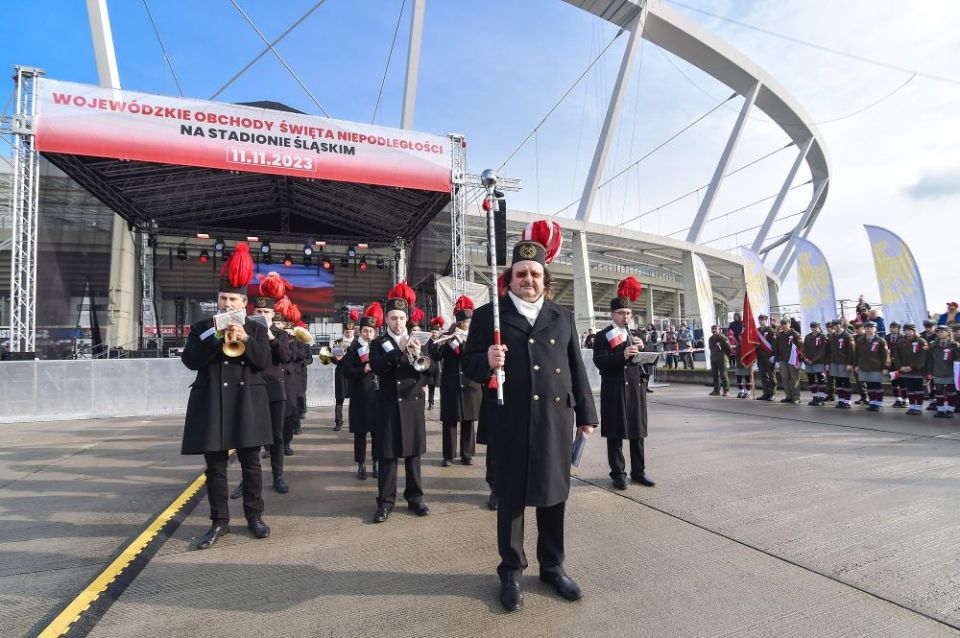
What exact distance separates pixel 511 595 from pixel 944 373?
33.0 ft

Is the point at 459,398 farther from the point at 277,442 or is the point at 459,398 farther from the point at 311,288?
the point at 311,288

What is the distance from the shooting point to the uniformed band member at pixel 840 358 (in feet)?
33.4

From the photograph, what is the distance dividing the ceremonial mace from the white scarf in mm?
134

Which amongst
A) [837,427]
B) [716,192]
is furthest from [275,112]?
[716,192]

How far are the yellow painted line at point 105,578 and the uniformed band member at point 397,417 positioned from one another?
178 centimetres

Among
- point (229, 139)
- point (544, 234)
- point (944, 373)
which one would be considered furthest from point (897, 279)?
point (229, 139)

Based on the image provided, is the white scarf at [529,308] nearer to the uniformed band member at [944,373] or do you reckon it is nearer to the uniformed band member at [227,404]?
the uniformed band member at [227,404]

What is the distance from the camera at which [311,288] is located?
74.6 ft

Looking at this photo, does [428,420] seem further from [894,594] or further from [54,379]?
[54,379]

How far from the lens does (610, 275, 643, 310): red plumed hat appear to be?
5.15 meters

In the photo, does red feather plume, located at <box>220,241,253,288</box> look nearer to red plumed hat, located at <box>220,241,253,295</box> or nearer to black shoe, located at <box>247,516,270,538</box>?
red plumed hat, located at <box>220,241,253,295</box>

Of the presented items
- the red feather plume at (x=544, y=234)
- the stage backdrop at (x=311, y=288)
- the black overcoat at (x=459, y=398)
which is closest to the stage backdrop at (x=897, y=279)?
the black overcoat at (x=459, y=398)

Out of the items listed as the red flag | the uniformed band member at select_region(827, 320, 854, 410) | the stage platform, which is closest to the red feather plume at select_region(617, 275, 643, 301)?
the stage platform

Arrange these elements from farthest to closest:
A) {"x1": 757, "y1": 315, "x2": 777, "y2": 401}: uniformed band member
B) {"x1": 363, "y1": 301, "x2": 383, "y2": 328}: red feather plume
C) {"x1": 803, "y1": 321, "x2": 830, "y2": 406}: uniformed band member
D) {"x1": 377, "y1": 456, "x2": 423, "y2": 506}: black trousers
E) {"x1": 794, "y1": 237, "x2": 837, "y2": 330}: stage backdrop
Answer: {"x1": 794, "y1": 237, "x2": 837, "y2": 330}: stage backdrop → {"x1": 757, "y1": 315, "x2": 777, "y2": 401}: uniformed band member → {"x1": 803, "y1": 321, "x2": 830, "y2": 406}: uniformed band member → {"x1": 363, "y1": 301, "x2": 383, "y2": 328}: red feather plume → {"x1": 377, "y1": 456, "x2": 423, "y2": 506}: black trousers
